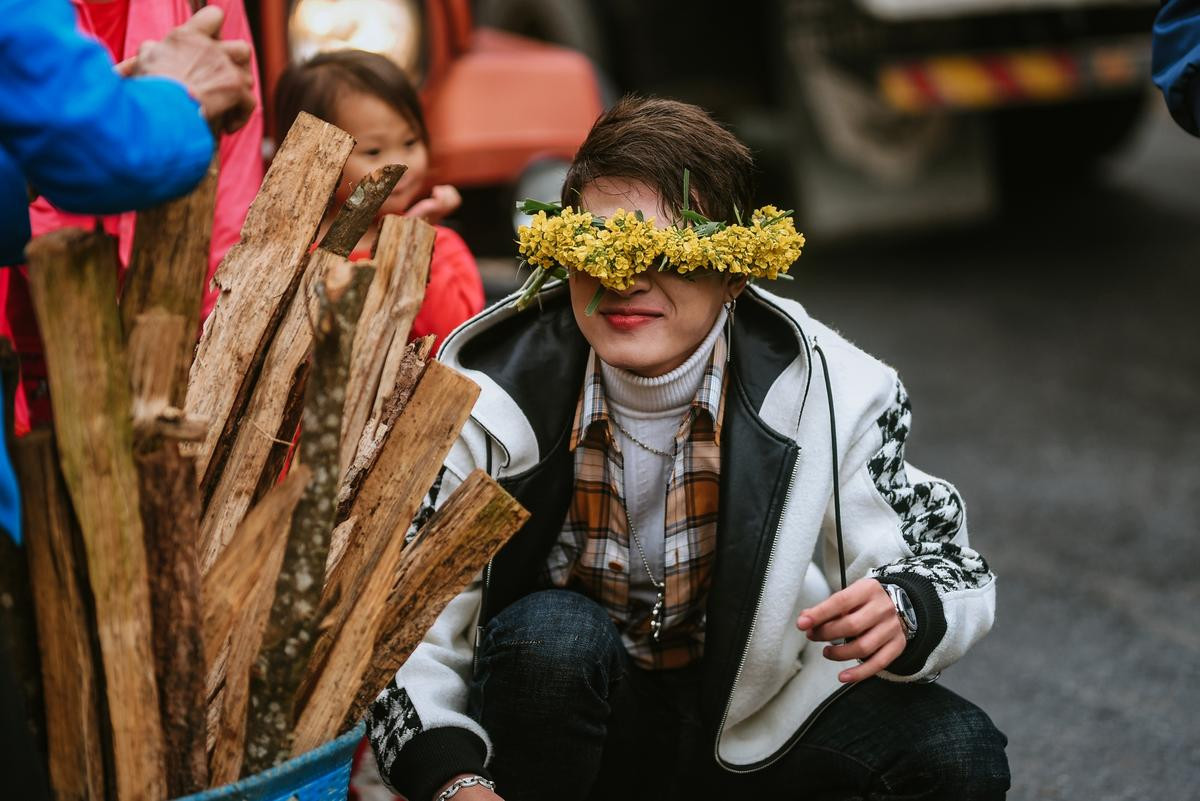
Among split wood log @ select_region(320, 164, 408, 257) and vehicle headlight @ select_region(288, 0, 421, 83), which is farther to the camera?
vehicle headlight @ select_region(288, 0, 421, 83)

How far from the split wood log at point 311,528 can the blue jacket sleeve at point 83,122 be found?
0.22 metres

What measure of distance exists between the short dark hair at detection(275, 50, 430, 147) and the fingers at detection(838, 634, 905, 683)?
1513mm

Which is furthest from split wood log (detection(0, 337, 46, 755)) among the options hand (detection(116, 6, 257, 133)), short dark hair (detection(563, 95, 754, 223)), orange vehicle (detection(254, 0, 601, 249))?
orange vehicle (detection(254, 0, 601, 249))

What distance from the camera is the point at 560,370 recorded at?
2273 mm

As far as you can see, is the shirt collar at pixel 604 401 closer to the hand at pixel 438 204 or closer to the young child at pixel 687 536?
the young child at pixel 687 536

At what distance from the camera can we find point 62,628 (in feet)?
5.29

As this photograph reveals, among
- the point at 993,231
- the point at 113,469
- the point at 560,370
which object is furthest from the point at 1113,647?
the point at 993,231

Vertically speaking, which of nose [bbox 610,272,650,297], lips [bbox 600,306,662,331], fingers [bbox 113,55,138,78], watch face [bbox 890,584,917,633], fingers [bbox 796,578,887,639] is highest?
fingers [bbox 113,55,138,78]

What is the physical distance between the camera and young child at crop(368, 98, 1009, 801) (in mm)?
2070

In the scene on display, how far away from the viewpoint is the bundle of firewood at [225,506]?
156 centimetres

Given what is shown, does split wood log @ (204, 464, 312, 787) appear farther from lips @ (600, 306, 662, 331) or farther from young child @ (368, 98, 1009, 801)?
lips @ (600, 306, 662, 331)

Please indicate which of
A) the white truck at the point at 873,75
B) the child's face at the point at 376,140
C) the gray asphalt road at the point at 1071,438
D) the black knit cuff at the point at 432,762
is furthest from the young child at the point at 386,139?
the white truck at the point at 873,75

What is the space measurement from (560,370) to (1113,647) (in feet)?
6.31

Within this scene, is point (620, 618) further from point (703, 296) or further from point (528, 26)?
point (528, 26)
